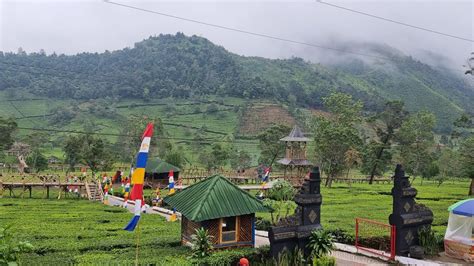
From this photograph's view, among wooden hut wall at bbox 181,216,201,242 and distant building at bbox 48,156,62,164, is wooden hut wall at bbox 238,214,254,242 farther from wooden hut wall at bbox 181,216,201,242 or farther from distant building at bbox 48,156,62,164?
distant building at bbox 48,156,62,164

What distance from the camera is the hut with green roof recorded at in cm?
1405

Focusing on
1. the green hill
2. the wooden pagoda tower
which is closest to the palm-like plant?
the wooden pagoda tower

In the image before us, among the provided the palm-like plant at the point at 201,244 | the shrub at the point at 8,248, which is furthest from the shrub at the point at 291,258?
the shrub at the point at 8,248

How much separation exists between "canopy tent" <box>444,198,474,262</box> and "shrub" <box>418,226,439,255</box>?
43 cm

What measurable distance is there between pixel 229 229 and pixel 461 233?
9056mm

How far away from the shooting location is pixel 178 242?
16.2 meters

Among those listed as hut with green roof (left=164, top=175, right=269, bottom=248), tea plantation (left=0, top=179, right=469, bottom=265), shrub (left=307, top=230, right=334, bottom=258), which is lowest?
tea plantation (left=0, top=179, right=469, bottom=265)

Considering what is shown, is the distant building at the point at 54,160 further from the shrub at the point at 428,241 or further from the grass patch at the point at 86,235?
the shrub at the point at 428,241

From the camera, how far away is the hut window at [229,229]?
1449 centimetres

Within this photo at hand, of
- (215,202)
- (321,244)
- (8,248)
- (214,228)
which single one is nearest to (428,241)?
(321,244)

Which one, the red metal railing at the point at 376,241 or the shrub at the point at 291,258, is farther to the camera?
the red metal railing at the point at 376,241

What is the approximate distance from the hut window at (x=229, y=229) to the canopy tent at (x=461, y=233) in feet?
28.2

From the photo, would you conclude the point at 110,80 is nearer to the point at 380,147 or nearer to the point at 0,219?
the point at 380,147

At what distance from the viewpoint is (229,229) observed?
48.2 feet
